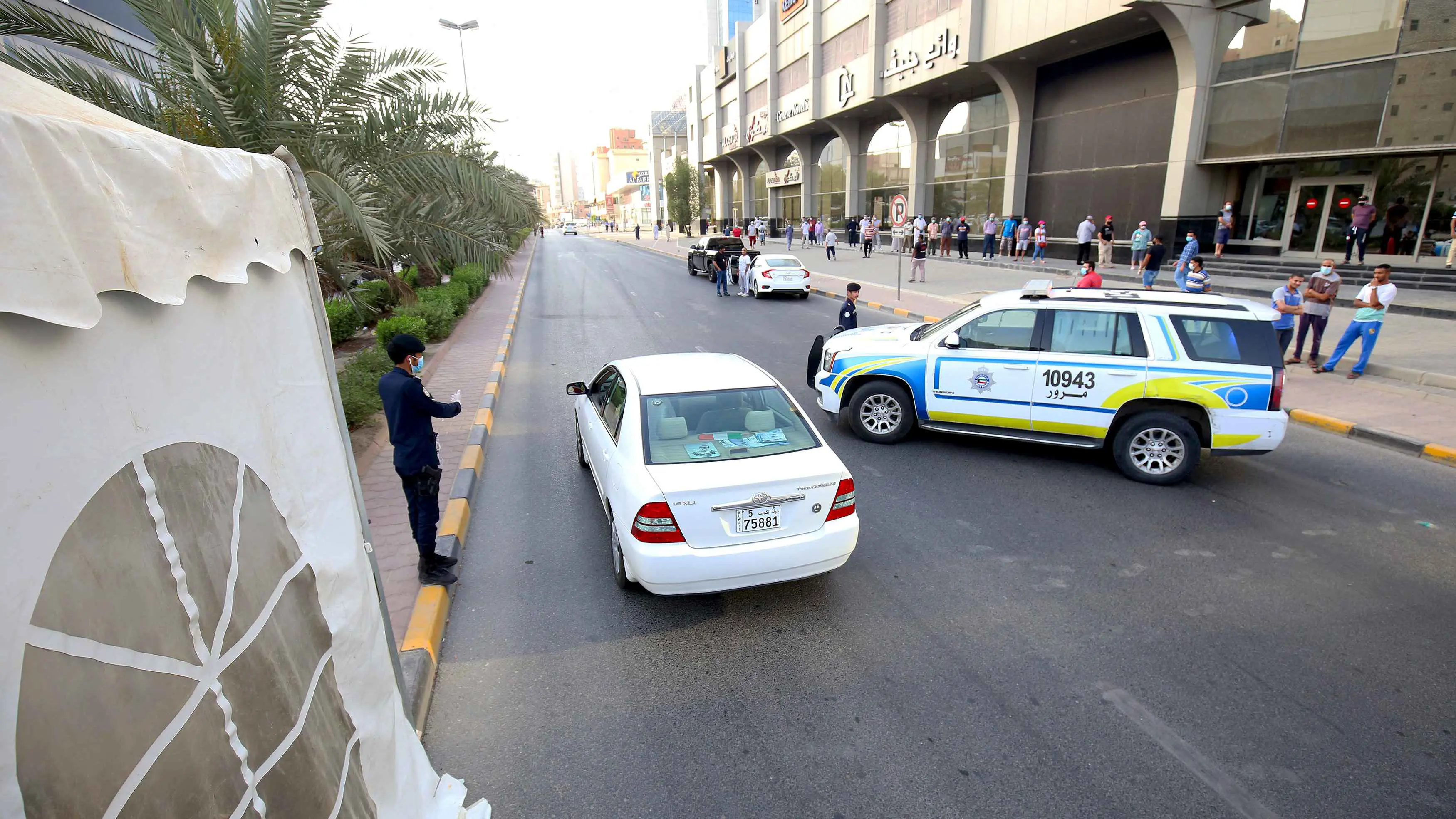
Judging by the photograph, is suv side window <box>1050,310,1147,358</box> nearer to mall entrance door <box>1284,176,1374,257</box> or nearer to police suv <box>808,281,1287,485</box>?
police suv <box>808,281,1287,485</box>

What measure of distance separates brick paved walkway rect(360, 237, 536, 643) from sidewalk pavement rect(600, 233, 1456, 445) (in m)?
7.68

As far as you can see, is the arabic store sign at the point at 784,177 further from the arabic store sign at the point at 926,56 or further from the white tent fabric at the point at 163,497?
the white tent fabric at the point at 163,497

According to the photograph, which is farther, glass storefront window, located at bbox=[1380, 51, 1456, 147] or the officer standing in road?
glass storefront window, located at bbox=[1380, 51, 1456, 147]

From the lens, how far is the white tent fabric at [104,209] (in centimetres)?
134

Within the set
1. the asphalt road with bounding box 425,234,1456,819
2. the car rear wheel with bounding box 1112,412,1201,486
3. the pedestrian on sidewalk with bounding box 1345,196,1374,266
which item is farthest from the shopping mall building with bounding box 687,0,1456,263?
the car rear wheel with bounding box 1112,412,1201,486

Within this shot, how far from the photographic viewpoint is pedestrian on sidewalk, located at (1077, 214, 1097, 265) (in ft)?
75.2

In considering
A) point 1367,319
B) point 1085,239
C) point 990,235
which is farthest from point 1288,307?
point 990,235

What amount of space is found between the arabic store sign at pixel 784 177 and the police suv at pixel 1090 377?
144ft

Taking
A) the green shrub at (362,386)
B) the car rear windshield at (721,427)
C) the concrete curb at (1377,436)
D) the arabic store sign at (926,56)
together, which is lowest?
the concrete curb at (1377,436)

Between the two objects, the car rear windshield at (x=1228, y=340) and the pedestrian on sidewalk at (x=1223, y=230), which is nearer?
the car rear windshield at (x=1228, y=340)

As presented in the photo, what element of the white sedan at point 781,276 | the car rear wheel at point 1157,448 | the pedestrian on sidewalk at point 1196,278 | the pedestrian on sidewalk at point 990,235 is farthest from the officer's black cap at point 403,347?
the pedestrian on sidewalk at point 990,235

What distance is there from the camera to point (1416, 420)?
28.1 ft

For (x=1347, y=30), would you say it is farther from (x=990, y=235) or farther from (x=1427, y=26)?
(x=990, y=235)

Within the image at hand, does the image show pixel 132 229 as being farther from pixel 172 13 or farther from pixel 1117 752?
pixel 172 13
